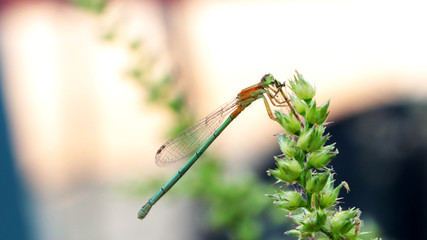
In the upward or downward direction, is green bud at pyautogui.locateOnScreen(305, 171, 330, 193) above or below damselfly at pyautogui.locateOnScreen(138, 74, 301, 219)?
below

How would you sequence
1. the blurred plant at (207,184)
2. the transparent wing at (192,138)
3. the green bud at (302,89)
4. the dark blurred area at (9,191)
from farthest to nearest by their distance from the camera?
the dark blurred area at (9,191), the transparent wing at (192,138), the blurred plant at (207,184), the green bud at (302,89)

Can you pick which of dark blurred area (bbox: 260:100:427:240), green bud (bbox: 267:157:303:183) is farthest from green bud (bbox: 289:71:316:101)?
dark blurred area (bbox: 260:100:427:240)

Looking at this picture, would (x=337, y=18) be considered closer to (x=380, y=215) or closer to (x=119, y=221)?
(x=380, y=215)

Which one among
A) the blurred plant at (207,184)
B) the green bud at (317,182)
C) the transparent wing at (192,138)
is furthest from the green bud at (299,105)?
the transparent wing at (192,138)

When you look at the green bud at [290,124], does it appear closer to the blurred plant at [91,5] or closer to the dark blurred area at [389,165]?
the blurred plant at [91,5]

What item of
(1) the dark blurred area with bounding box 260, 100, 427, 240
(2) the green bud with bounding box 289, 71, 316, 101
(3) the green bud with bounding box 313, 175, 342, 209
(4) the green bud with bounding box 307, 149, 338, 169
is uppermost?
(2) the green bud with bounding box 289, 71, 316, 101

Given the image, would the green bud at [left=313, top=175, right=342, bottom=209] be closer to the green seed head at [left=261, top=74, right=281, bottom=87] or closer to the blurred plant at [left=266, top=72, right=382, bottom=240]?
the blurred plant at [left=266, top=72, right=382, bottom=240]

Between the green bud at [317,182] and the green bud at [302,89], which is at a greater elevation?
the green bud at [302,89]
